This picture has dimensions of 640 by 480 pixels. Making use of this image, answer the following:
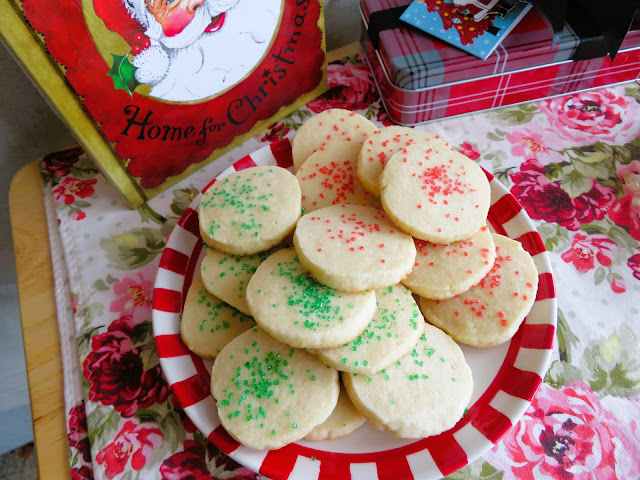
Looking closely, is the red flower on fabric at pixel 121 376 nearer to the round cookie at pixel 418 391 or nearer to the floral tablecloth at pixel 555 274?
the floral tablecloth at pixel 555 274

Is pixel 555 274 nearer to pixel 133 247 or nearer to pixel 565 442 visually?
pixel 565 442

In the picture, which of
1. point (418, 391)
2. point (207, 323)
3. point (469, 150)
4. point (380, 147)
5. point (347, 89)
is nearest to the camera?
point (418, 391)

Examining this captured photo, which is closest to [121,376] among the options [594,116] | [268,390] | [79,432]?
[79,432]

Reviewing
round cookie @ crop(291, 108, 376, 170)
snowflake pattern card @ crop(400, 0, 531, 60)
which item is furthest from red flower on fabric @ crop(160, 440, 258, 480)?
snowflake pattern card @ crop(400, 0, 531, 60)

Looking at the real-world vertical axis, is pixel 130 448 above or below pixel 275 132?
below

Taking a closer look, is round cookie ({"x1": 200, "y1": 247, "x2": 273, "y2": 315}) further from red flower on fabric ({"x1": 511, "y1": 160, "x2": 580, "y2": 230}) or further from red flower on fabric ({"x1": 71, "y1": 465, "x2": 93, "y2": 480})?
red flower on fabric ({"x1": 511, "y1": 160, "x2": 580, "y2": 230})
